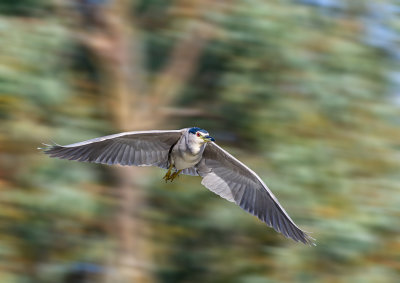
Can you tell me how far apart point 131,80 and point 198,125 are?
0.55 m

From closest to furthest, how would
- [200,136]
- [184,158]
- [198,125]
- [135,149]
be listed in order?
[200,136], [184,158], [135,149], [198,125]

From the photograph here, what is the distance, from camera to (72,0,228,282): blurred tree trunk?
4.01m

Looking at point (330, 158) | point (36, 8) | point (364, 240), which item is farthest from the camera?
point (36, 8)

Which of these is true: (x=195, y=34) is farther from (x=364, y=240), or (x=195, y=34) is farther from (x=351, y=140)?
(x=364, y=240)

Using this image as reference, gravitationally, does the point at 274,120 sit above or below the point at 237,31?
below

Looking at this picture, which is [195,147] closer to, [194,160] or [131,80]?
[194,160]

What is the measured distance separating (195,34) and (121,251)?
130 centimetres

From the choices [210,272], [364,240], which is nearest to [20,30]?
[210,272]

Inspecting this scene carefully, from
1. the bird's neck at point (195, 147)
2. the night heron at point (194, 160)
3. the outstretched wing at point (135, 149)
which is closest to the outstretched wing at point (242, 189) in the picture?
the night heron at point (194, 160)

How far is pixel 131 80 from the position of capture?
4.30m

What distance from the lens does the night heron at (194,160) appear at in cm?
306

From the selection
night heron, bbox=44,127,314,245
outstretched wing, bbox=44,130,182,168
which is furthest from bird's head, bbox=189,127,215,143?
outstretched wing, bbox=44,130,182,168

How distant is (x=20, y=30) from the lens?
3904 mm

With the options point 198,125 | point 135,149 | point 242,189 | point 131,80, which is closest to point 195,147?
point 135,149
